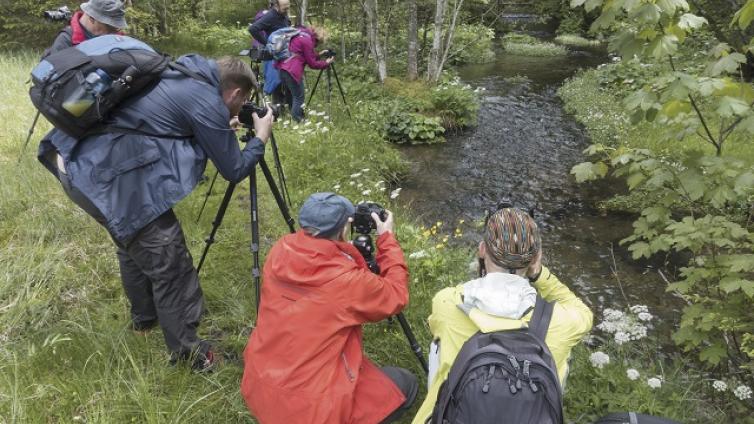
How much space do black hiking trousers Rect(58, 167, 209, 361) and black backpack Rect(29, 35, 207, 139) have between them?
43 centimetres

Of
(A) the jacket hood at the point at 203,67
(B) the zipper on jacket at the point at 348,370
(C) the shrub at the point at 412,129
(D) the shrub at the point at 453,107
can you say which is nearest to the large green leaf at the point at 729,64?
(B) the zipper on jacket at the point at 348,370

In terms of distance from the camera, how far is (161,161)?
2637 mm

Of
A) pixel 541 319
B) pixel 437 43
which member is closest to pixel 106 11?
pixel 541 319

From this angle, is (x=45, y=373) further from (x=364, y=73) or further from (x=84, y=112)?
(x=364, y=73)

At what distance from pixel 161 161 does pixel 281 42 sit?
5.33 m

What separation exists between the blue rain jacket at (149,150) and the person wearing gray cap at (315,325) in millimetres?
698

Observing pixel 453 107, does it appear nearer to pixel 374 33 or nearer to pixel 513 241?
pixel 374 33

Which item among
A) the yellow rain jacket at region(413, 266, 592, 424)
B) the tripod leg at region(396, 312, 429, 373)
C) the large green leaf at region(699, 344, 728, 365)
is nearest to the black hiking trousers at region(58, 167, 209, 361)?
the tripod leg at region(396, 312, 429, 373)

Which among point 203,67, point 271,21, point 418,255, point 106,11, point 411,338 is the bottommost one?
point 418,255

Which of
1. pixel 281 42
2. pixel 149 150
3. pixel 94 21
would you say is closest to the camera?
pixel 149 150

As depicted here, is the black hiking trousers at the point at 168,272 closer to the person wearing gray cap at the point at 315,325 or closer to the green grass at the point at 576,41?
the person wearing gray cap at the point at 315,325

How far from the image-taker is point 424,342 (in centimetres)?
354

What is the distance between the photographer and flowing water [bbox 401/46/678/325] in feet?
17.4

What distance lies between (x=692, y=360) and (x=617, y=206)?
125 inches
